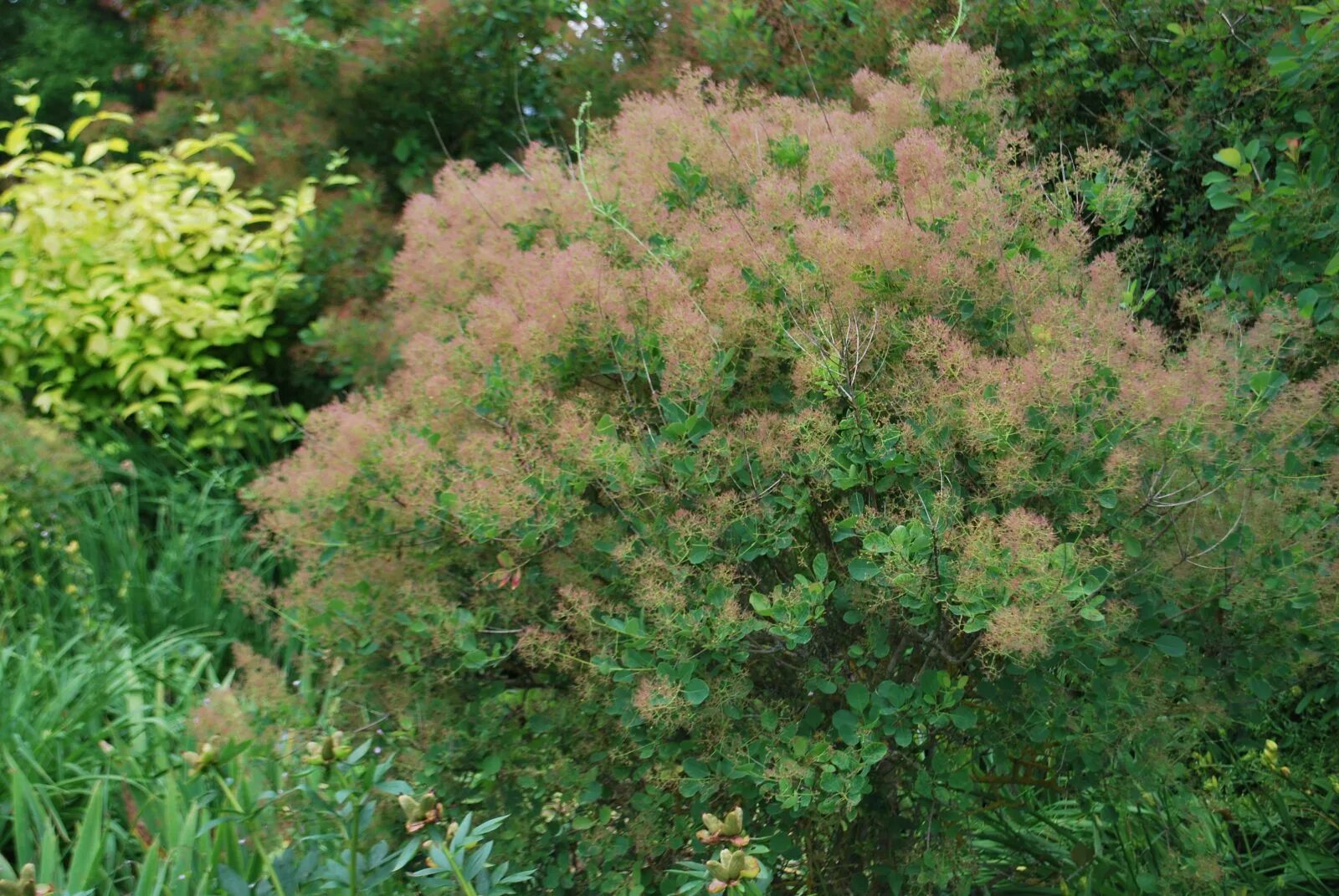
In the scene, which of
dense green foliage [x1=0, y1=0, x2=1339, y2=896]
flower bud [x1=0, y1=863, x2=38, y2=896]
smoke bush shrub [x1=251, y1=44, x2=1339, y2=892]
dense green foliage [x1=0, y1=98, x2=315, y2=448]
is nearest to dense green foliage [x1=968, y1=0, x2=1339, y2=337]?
dense green foliage [x1=0, y1=0, x2=1339, y2=896]

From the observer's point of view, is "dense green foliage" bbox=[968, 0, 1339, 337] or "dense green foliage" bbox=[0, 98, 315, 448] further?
"dense green foliage" bbox=[0, 98, 315, 448]

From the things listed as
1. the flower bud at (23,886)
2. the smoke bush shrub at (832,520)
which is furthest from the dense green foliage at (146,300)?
the flower bud at (23,886)

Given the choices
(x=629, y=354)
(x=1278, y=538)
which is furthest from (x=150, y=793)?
(x=1278, y=538)

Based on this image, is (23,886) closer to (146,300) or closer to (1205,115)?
(1205,115)

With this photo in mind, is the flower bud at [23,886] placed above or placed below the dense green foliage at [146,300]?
above

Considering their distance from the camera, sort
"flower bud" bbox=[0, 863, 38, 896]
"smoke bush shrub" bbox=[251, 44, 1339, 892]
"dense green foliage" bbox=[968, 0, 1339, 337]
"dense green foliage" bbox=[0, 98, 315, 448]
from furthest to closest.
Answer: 1. "dense green foliage" bbox=[0, 98, 315, 448]
2. "dense green foliage" bbox=[968, 0, 1339, 337]
3. "smoke bush shrub" bbox=[251, 44, 1339, 892]
4. "flower bud" bbox=[0, 863, 38, 896]

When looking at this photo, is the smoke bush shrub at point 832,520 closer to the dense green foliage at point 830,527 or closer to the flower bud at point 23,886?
the dense green foliage at point 830,527

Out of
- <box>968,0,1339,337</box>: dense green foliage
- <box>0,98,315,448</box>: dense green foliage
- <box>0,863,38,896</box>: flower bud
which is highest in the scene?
<box>968,0,1339,337</box>: dense green foliage

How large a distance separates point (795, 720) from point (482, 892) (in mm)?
695

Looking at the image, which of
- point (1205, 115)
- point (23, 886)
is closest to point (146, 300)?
point (23, 886)

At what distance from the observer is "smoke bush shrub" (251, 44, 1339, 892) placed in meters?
2.10

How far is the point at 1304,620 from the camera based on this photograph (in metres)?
2.20

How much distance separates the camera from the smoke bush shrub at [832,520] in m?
2.10

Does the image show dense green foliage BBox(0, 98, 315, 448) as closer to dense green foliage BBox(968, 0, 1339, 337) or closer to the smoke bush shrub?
the smoke bush shrub
